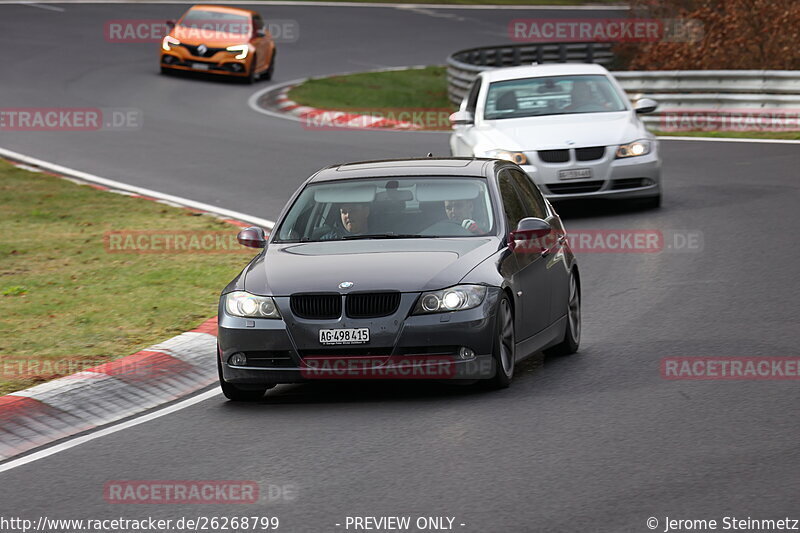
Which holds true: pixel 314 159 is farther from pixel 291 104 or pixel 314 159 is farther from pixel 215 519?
pixel 215 519

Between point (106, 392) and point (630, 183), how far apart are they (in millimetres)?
9011

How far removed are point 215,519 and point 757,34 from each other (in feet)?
84.0

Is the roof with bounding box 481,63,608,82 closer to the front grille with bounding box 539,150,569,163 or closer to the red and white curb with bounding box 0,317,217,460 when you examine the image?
the front grille with bounding box 539,150,569,163

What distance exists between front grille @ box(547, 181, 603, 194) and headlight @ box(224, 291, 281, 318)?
8.23 m

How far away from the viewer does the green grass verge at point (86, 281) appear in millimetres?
10797

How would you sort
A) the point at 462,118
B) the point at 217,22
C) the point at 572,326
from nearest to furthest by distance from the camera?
1. the point at 572,326
2. the point at 462,118
3. the point at 217,22

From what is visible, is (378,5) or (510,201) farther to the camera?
(378,5)

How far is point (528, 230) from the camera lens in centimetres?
980

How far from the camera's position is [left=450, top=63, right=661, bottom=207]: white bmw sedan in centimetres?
1703

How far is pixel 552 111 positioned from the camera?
1819cm

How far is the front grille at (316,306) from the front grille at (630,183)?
28.4 ft

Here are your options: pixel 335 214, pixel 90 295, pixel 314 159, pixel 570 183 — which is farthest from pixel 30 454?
pixel 314 159

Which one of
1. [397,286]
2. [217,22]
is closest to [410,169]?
[397,286]

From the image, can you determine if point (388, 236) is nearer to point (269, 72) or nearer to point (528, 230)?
point (528, 230)
